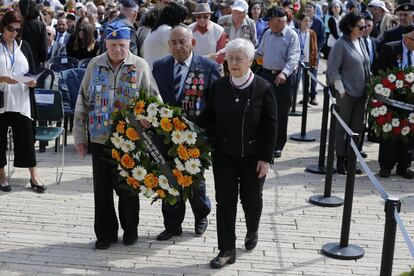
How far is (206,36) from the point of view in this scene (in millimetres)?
9516

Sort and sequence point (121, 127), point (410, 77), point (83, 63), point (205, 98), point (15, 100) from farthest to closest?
point (83, 63) < point (410, 77) < point (15, 100) < point (205, 98) < point (121, 127)

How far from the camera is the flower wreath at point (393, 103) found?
9.23 metres

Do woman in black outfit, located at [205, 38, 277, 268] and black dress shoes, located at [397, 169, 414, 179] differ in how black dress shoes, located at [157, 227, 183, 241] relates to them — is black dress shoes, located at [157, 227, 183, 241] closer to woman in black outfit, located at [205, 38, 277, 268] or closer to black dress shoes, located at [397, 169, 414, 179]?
woman in black outfit, located at [205, 38, 277, 268]

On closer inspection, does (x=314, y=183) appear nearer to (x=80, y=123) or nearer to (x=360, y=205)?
(x=360, y=205)

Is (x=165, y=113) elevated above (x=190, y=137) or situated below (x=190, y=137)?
above

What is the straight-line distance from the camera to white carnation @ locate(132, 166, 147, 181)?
6.15m

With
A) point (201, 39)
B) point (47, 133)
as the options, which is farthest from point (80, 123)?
point (201, 39)

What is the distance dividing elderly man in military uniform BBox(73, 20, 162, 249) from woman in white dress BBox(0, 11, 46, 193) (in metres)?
1.89

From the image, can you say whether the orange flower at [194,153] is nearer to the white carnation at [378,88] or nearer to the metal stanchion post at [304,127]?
the white carnation at [378,88]

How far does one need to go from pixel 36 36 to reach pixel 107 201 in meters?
5.14

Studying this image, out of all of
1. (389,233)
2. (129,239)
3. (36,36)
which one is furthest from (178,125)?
(36,36)

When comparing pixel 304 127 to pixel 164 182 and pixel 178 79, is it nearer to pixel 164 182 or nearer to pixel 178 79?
pixel 178 79

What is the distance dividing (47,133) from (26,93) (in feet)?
3.41

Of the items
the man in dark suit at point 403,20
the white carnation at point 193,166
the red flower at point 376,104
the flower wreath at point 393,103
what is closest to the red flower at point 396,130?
the flower wreath at point 393,103
